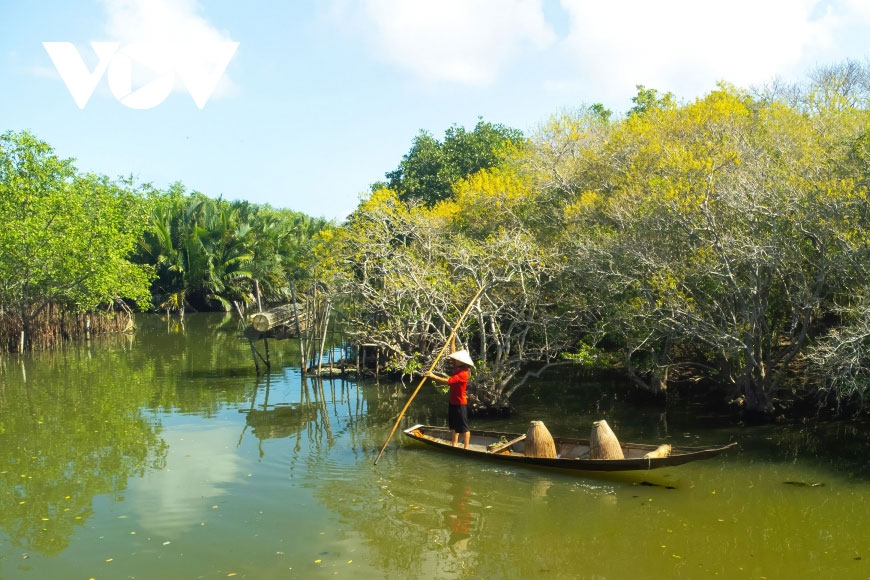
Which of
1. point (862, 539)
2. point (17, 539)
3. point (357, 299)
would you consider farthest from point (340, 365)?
point (862, 539)

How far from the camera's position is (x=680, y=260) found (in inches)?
491

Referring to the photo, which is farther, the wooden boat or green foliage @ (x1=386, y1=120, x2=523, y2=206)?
green foliage @ (x1=386, y1=120, x2=523, y2=206)

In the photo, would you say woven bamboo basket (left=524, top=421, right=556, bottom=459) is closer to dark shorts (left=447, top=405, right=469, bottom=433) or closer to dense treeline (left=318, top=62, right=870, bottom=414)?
dark shorts (left=447, top=405, right=469, bottom=433)

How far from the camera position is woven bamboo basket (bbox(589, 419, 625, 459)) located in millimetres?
9836

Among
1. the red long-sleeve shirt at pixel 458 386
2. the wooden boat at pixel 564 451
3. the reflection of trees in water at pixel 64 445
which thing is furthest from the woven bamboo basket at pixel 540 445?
the reflection of trees in water at pixel 64 445

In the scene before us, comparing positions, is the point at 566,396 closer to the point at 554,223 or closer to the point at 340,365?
the point at 554,223

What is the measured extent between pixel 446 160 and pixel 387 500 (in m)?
24.1

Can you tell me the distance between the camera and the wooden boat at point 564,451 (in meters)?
9.21

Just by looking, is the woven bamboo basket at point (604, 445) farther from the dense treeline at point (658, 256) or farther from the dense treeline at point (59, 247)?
the dense treeline at point (59, 247)

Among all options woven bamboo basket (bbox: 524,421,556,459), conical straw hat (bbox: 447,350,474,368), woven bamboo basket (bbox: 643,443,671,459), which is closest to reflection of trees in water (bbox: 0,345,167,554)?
conical straw hat (bbox: 447,350,474,368)

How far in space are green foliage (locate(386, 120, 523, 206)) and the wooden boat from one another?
19.8 meters

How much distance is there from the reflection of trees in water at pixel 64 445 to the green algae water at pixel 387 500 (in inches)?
1.9

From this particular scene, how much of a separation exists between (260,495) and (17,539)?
268cm

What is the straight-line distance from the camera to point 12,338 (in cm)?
2373
